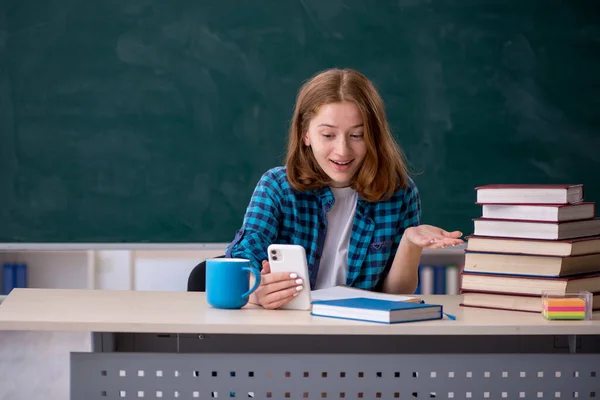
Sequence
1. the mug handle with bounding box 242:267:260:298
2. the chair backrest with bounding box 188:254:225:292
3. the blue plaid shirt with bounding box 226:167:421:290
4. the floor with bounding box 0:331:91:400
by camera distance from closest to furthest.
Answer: the mug handle with bounding box 242:267:260:298 → the blue plaid shirt with bounding box 226:167:421:290 → the chair backrest with bounding box 188:254:225:292 → the floor with bounding box 0:331:91:400

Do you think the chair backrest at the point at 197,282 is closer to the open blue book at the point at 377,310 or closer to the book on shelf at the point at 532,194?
the open blue book at the point at 377,310

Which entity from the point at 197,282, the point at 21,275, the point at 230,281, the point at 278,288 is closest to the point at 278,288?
the point at 278,288

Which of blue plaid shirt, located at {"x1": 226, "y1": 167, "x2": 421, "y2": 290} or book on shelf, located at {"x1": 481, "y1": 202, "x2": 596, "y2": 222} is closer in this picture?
book on shelf, located at {"x1": 481, "y1": 202, "x2": 596, "y2": 222}

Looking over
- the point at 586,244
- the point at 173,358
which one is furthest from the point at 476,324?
the point at 173,358

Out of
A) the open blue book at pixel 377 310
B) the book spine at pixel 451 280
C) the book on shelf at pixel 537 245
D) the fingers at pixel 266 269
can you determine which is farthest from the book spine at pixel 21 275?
the book on shelf at pixel 537 245

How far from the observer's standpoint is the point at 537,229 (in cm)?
172

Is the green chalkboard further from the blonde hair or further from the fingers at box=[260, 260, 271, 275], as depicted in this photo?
the fingers at box=[260, 260, 271, 275]

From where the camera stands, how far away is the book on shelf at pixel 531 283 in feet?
5.51

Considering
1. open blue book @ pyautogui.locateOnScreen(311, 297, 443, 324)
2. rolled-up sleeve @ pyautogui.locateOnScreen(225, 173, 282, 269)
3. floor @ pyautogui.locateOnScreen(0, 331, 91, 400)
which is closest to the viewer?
open blue book @ pyautogui.locateOnScreen(311, 297, 443, 324)

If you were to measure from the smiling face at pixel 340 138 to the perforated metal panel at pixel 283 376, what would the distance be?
25.7 inches

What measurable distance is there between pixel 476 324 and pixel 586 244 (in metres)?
0.38

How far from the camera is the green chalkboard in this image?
379 centimetres

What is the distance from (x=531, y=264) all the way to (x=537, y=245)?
4 cm

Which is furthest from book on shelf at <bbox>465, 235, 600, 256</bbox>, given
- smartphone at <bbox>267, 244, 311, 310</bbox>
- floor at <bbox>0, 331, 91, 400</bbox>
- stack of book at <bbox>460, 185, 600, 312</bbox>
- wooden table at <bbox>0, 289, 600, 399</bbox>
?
floor at <bbox>0, 331, 91, 400</bbox>
